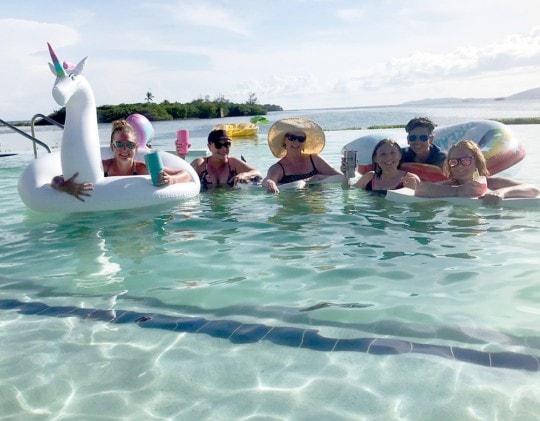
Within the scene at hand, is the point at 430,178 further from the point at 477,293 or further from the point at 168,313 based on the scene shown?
the point at 168,313

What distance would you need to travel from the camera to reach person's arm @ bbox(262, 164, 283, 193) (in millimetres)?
6270

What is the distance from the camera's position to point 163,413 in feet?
6.63

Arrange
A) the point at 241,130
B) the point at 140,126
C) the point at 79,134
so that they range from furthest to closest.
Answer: the point at 241,130
the point at 140,126
the point at 79,134

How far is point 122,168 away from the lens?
234 inches

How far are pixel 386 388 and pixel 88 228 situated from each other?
11.7 ft

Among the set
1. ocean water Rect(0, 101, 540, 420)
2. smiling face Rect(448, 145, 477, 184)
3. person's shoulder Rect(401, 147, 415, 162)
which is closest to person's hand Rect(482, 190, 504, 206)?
ocean water Rect(0, 101, 540, 420)

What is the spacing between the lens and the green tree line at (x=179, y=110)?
195 feet

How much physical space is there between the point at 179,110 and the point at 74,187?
6201cm

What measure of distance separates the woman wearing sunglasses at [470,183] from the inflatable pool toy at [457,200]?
0.05m

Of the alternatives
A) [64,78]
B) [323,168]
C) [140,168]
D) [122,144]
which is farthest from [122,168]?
[323,168]

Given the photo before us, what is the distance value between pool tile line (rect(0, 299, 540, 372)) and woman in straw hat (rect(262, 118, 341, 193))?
372 cm

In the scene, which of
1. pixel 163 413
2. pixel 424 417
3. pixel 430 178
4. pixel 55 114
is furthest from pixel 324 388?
pixel 55 114

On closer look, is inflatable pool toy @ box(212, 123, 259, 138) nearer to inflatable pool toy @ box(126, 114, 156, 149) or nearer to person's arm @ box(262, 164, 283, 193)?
inflatable pool toy @ box(126, 114, 156, 149)

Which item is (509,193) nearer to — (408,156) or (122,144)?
(408,156)
